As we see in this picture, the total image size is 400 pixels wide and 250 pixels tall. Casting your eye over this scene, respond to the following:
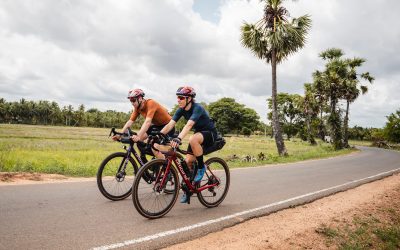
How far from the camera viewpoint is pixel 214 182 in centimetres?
608

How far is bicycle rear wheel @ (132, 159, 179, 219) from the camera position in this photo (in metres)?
4.81

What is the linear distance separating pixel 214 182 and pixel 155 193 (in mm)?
1387

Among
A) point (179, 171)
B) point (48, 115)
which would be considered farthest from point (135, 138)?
point (48, 115)

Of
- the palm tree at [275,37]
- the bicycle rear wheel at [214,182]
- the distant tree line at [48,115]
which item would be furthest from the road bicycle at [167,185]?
the distant tree line at [48,115]

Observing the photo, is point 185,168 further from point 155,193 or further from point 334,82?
point 334,82

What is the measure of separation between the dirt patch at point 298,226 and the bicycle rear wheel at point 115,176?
2286 mm

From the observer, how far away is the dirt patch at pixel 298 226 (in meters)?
4.31

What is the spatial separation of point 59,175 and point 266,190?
5.97 m

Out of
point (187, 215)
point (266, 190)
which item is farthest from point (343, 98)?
point (187, 215)

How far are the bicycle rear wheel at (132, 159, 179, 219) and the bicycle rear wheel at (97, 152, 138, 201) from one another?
102cm

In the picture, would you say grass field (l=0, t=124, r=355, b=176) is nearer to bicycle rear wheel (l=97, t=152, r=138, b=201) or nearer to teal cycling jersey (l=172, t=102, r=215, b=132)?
bicycle rear wheel (l=97, t=152, r=138, b=201)

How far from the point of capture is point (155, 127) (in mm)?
6750

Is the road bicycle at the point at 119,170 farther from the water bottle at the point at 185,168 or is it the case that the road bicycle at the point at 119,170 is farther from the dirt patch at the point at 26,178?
the dirt patch at the point at 26,178

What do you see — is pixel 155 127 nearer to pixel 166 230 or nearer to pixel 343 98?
pixel 166 230
